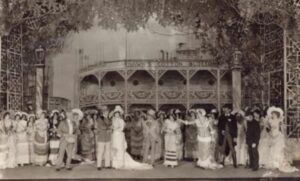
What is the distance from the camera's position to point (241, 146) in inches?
444

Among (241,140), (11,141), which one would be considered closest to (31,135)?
Result: (11,141)

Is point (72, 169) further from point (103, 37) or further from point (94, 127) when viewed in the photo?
point (103, 37)

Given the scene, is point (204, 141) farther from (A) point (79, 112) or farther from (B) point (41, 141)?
(B) point (41, 141)

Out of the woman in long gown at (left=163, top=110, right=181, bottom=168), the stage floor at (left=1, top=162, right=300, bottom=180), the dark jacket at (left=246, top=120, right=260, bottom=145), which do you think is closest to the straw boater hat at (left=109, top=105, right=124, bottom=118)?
the woman in long gown at (left=163, top=110, right=181, bottom=168)

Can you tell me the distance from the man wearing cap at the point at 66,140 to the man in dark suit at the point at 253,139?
12.2ft

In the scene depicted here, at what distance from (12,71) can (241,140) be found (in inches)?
211

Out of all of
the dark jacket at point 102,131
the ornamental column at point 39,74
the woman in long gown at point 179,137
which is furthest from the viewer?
the ornamental column at point 39,74

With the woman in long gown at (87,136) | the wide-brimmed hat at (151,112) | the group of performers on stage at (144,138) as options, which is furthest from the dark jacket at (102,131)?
the wide-brimmed hat at (151,112)

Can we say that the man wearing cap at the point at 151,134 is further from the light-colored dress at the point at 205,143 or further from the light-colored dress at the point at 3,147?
the light-colored dress at the point at 3,147

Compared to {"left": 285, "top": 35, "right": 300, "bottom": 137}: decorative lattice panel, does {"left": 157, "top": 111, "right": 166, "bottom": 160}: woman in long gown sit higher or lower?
lower

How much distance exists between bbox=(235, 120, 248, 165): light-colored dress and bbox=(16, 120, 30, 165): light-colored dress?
4.62 meters

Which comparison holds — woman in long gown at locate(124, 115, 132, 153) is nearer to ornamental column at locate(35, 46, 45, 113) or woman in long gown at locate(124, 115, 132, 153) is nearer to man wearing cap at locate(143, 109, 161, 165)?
man wearing cap at locate(143, 109, 161, 165)

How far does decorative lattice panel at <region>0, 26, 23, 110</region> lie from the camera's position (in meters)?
11.5

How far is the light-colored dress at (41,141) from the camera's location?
36.8ft
